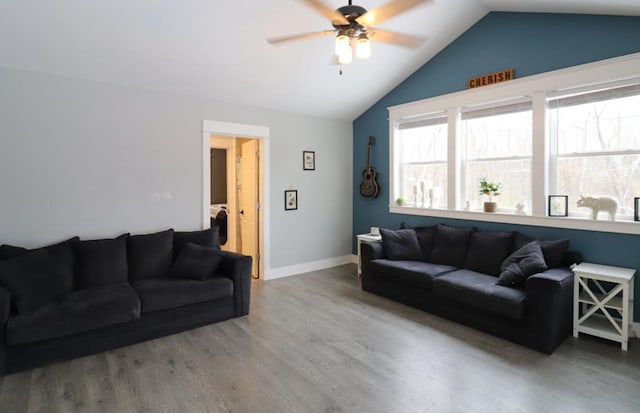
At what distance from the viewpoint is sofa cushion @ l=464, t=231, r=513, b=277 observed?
386cm

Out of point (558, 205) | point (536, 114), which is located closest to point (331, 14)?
point (536, 114)

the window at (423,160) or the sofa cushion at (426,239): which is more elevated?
the window at (423,160)

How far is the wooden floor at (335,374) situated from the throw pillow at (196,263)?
0.55 m

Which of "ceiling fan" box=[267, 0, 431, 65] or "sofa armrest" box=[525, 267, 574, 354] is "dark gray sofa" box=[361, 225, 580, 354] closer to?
"sofa armrest" box=[525, 267, 574, 354]

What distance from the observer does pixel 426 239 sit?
15.2 ft

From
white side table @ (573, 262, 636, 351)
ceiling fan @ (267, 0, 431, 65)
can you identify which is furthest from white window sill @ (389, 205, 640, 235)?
ceiling fan @ (267, 0, 431, 65)

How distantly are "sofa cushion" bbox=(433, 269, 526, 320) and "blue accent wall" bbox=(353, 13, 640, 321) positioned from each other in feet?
3.07

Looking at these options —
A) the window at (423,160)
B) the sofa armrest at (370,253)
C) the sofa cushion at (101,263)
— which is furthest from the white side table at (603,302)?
the sofa cushion at (101,263)

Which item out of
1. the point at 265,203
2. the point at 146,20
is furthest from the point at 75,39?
the point at 265,203

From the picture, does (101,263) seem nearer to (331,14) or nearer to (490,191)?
(331,14)

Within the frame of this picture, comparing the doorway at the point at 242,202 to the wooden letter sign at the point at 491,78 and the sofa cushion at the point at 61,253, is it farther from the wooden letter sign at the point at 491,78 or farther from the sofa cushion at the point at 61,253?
the wooden letter sign at the point at 491,78

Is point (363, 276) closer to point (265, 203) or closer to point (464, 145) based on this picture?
point (265, 203)

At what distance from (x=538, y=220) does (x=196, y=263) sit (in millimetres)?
3760

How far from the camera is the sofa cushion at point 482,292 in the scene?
306 centimetres
